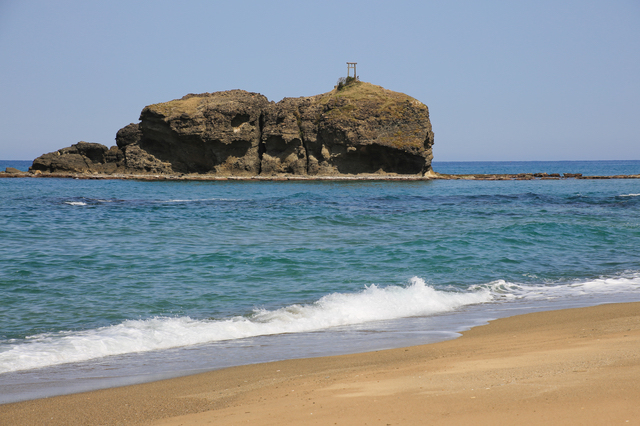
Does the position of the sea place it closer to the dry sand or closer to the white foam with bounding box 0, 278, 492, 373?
the white foam with bounding box 0, 278, 492, 373

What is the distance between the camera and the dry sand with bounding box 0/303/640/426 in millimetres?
3158

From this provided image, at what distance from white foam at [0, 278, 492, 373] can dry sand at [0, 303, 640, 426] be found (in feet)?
5.17

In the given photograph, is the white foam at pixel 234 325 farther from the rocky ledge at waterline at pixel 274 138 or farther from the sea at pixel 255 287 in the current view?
the rocky ledge at waterline at pixel 274 138

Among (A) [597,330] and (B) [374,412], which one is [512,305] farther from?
(B) [374,412]

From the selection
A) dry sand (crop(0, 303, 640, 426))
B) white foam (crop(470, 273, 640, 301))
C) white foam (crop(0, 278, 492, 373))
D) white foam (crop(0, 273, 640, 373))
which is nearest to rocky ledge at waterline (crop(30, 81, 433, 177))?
white foam (crop(470, 273, 640, 301))

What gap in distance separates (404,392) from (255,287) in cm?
578

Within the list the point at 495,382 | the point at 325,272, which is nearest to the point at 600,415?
the point at 495,382

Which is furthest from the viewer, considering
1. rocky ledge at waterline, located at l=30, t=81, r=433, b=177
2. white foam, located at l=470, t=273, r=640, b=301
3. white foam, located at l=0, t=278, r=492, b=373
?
rocky ledge at waterline, located at l=30, t=81, r=433, b=177

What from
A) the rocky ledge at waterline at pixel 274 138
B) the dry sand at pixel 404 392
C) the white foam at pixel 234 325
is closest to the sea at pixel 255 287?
the white foam at pixel 234 325

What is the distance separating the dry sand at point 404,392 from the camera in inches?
124

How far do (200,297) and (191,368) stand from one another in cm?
337

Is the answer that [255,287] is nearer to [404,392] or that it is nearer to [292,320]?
[292,320]

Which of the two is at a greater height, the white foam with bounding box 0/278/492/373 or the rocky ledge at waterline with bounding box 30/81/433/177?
the rocky ledge at waterline with bounding box 30/81/433/177

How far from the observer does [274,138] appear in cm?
6053
